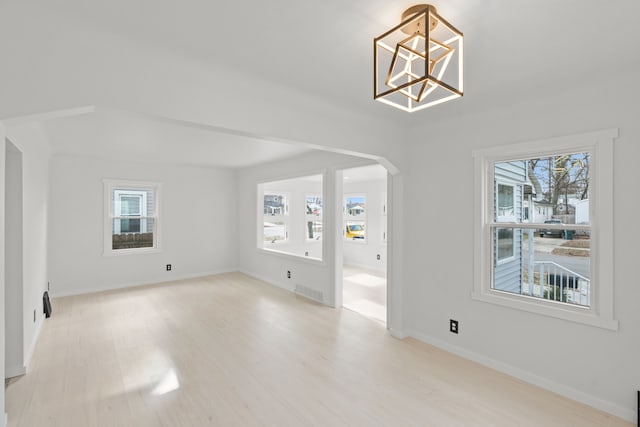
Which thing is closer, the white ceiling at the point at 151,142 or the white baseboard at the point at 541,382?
the white baseboard at the point at 541,382

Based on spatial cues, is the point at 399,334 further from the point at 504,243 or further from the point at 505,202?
the point at 505,202

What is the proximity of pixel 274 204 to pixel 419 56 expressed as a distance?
261 inches

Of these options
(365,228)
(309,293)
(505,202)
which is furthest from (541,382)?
(365,228)

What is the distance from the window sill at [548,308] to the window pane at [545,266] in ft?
0.19

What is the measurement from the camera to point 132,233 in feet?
19.5

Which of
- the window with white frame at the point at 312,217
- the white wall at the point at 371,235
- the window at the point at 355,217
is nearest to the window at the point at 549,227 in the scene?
the white wall at the point at 371,235

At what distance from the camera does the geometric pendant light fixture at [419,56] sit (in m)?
1.25

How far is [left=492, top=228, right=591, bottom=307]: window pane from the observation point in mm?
2508

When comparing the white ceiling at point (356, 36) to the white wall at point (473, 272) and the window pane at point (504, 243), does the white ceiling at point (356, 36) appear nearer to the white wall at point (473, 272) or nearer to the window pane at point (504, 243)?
the white wall at point (473, 272)

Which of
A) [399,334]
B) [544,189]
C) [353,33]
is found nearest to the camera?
[353,33]

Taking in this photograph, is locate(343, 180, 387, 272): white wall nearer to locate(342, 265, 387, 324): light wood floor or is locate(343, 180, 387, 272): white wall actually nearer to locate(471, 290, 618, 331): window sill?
locate(342, 265, 387, 324): light wood floor

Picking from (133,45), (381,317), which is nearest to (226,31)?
(133,45)

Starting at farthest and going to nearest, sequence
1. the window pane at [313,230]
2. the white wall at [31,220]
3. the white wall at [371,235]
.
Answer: the window pane at [313,230], the white wall at [371,235], the white wall at [31,220]

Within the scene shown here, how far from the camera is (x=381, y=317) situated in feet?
14.1
